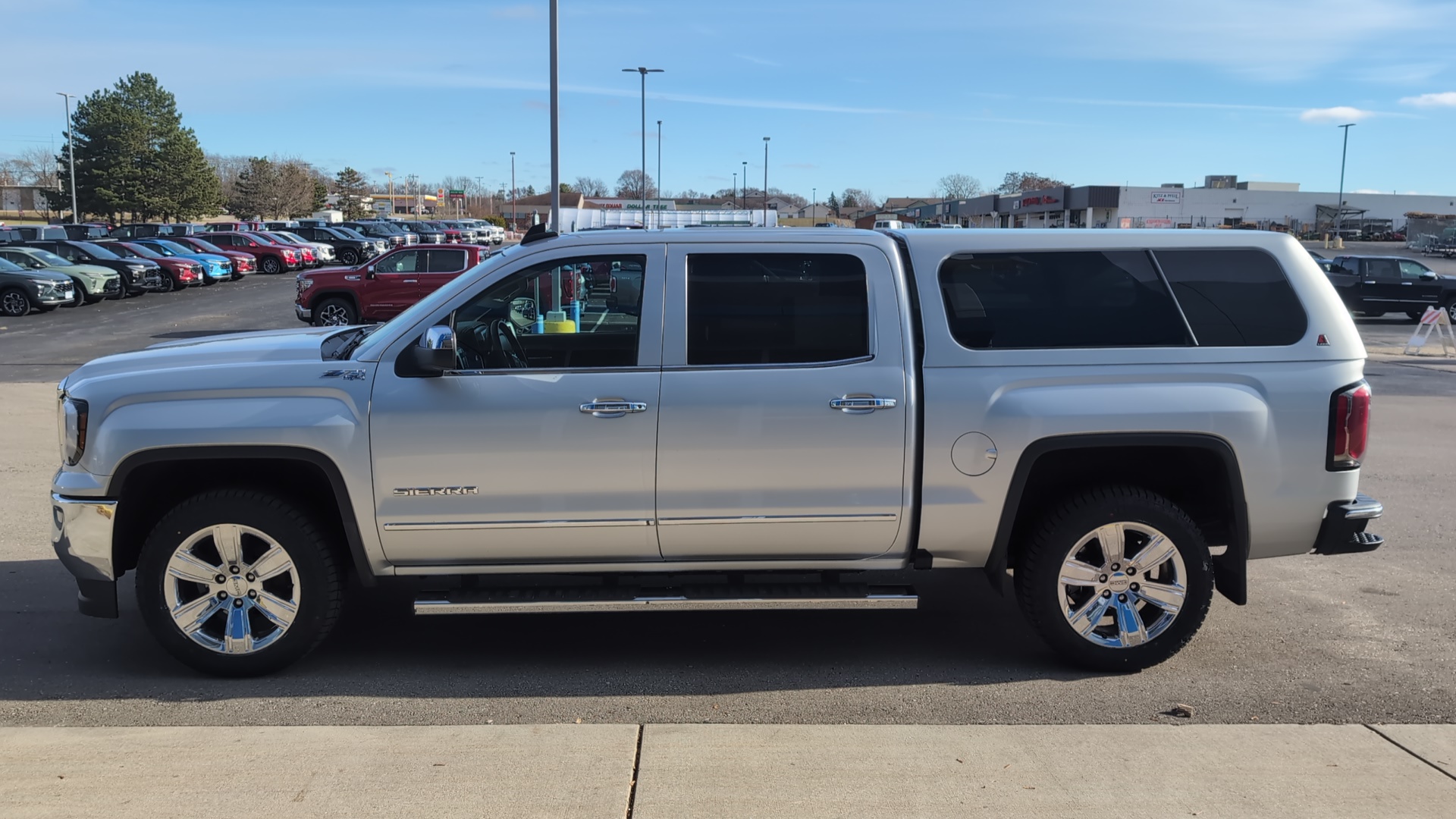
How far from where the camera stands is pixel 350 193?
123250mm

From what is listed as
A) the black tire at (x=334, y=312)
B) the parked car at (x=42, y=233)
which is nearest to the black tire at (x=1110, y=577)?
the black tire at (x=334, y=312)

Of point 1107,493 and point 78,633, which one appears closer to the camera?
point 1107,493

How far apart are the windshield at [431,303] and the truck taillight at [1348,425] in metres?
3.56

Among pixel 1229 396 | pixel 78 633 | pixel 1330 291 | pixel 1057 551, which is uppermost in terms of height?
pixel 1330 291

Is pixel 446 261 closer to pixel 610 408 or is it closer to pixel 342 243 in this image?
pixel 610 408

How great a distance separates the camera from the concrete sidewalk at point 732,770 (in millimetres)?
3527

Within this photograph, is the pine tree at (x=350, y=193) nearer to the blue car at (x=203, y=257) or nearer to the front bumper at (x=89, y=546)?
the blue car at (x=203, y=257)

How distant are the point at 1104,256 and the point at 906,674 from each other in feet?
6.70

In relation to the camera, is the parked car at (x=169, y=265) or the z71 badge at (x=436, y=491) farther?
the parked car at (x=169, y=265)

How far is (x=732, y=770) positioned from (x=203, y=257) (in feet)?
117

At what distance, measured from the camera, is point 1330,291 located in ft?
15.6

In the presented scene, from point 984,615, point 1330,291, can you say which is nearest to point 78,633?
point 984,615

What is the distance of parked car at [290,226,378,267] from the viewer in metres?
45.0

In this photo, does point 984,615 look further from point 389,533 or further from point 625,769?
point 389,533
